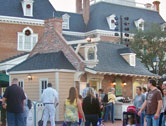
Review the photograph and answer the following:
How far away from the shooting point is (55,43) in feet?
74.6

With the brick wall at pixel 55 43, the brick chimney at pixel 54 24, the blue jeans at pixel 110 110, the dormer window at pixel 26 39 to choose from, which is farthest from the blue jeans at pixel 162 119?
the dormer window at pixel 26 39

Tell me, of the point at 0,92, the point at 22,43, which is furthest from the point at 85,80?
the point at 22,43

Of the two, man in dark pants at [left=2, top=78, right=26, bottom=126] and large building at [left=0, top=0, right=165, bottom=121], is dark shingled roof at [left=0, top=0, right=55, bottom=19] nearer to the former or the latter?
large building at [left=0, top=0, right=165, bottom=121]

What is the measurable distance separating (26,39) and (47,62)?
17.3 metres

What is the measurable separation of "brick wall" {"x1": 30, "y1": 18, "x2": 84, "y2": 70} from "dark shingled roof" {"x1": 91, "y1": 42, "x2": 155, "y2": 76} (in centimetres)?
137

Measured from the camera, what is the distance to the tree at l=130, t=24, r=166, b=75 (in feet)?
123

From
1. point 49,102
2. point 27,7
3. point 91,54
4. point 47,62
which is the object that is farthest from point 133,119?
point 27,7

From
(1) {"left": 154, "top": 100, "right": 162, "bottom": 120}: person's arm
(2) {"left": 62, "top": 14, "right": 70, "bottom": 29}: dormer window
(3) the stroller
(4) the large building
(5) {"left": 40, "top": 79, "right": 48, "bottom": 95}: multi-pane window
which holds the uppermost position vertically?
(2) {"left": 62, "top": 14, "right": 70, "bottom": 29}: dormer window

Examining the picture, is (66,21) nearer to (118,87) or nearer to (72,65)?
(118,87)

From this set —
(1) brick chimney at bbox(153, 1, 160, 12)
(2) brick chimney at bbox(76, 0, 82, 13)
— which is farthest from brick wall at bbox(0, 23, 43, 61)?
(1) brick chimney at bbox(153, 1, 160, 12)

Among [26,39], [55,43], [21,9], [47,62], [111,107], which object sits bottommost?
[111,107]

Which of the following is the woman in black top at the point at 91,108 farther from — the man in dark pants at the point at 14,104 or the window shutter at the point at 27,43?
the window shutter at the point at 27,43

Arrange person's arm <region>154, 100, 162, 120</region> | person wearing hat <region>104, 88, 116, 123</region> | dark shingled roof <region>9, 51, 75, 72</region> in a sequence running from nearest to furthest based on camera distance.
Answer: person's arm <region>154, 100, 162, 120</region>
person wearing hat <region>104, 88, 116, 123</region>
dark shingled roof <region>9, 51, 75, 72</region>

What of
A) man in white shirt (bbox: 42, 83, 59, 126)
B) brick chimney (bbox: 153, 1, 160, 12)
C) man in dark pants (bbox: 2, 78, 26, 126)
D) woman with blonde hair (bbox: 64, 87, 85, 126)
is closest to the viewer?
man in dark pants (bbox: 2, 78, 26, 126)
